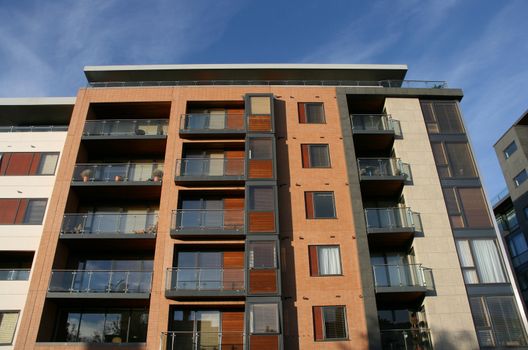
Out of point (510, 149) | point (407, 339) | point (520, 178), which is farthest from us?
point (510, 149)

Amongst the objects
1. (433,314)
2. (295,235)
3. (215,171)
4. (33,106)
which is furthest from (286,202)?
(33,106)

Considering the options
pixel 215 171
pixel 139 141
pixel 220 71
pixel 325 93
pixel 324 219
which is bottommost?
pixel 324 219

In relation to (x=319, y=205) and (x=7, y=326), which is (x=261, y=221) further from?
(x=7, y=326)

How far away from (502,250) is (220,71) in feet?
59.8

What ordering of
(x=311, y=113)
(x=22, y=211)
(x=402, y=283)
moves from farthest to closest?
(x=311, y=113), (x=22, y=211), (x=402, y=283)

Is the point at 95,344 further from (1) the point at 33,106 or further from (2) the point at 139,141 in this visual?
(1) the point at 33,106

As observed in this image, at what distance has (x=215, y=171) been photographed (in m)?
23.8

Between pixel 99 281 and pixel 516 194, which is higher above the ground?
pixel 516 194

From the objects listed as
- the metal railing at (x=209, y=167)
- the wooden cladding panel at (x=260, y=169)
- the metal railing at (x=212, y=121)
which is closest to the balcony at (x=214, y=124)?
the metal railing at (x=212, y=121)

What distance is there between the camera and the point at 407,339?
1977 cm

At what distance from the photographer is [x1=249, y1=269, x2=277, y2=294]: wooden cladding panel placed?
788 inches

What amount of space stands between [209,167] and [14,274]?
10.5 meters

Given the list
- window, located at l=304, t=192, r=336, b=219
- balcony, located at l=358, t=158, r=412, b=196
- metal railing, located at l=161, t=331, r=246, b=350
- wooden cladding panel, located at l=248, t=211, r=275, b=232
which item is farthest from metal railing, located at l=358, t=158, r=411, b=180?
metal railing, located at l=161, t=331, r=246, b=350

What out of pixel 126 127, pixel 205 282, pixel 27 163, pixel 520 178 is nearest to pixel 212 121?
pixel 126 127
